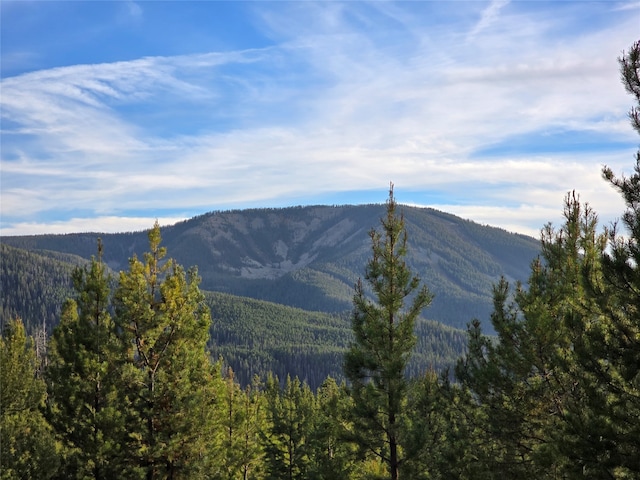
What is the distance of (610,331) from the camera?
32.1 feet

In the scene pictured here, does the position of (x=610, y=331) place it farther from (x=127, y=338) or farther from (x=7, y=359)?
(x=7, y=359)

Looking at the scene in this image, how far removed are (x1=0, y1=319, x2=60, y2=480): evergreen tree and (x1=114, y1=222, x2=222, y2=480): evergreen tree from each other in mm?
2484

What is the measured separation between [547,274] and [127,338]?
13.8 meters

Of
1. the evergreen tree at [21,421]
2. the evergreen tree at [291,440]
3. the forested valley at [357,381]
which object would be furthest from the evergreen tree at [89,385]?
the evergreen tree at [291,440]

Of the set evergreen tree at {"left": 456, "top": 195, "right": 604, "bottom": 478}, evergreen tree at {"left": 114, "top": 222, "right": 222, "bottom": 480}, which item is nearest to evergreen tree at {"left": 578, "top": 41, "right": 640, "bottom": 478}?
evergreen tree at {"left": 456, "top": 195, "right": 604, "bottom": 478}

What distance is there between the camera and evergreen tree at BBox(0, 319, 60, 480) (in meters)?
15.8

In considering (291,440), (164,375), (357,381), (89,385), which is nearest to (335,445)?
(291,440)

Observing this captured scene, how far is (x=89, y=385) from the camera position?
16188 millimetres

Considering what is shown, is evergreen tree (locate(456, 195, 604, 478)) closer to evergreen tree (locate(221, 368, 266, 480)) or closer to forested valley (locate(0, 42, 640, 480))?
forested valley (locate(0, 42, 640, 480))

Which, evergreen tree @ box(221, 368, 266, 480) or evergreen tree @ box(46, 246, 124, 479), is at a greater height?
evergreen tree @ box(46, 246, 124, 479)

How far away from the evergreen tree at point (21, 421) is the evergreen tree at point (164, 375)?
248 cm

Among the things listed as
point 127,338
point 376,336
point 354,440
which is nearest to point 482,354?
point 376,336

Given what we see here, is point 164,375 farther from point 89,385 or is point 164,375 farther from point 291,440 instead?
point 291,440

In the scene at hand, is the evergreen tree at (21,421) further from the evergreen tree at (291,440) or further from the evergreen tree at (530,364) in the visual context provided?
the evergreen tree at (291,440)
